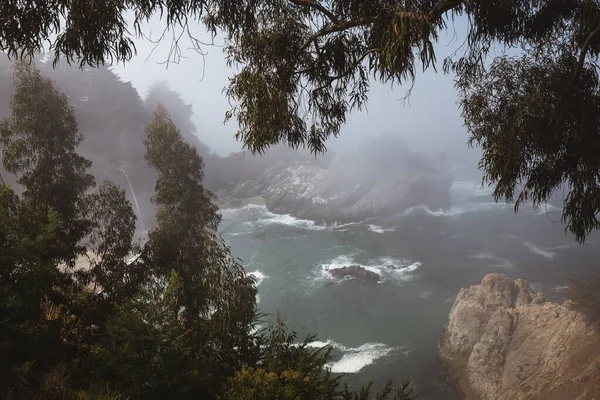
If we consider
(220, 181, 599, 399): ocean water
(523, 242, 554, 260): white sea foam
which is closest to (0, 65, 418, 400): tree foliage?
(220, 181, 599, 399): ocean water

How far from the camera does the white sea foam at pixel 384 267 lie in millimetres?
28203

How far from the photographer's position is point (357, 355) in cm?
1927

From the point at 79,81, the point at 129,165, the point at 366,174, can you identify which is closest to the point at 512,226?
the point at 366,174

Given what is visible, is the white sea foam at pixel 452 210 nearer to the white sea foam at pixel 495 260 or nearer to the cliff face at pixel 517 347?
the white sea foam at pixel 495 260

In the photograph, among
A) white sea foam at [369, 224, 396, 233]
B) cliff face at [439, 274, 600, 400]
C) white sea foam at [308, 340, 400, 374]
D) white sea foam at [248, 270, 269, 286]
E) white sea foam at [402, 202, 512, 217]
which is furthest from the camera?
white sea foam at [402, 202, 512, 217]

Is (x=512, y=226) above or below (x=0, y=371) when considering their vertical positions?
above

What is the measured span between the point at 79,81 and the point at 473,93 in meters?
58.6

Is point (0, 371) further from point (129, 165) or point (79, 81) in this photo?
point (79, 81)

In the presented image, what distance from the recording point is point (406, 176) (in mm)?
51469

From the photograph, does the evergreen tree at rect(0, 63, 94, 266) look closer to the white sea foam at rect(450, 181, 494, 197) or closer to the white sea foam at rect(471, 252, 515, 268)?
the white sea foam at rect(471, 252, 515, 268)

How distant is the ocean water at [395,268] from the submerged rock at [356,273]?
1.96ft

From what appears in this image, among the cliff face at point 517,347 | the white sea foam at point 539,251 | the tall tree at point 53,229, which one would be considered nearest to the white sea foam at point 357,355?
the cliff face at point 517,347

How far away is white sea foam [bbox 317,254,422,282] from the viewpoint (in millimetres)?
28203

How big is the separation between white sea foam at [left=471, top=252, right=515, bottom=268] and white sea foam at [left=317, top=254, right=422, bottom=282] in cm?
581
